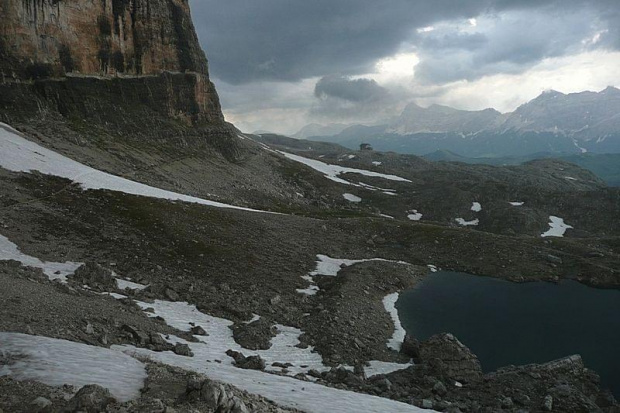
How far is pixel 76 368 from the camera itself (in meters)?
15.4

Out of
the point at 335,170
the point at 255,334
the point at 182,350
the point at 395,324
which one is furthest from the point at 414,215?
the point at 182,350

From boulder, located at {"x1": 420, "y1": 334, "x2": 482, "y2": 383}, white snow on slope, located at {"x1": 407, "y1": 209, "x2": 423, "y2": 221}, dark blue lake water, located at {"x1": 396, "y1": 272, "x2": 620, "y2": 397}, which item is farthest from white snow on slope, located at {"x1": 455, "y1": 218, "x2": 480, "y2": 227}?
boulder, located at {"x1": 420, "y1": 334, "x2": 482, "y2": 383}

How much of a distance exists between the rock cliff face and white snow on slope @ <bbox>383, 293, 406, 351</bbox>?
7901cm

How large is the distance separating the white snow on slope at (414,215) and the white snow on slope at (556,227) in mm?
29630

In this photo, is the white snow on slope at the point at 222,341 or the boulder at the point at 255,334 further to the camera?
the boulder at the point at 255,334

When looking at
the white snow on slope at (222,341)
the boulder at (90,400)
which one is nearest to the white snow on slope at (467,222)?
the white snow on slope at (222,341)

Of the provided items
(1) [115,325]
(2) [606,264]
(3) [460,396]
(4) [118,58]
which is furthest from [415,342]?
(4) [118,58]

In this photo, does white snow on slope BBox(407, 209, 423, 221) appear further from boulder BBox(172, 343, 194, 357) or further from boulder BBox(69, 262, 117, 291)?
boulder BBox(172, 343, 194, 357)

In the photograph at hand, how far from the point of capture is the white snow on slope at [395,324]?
112ft

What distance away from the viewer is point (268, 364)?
2670cm

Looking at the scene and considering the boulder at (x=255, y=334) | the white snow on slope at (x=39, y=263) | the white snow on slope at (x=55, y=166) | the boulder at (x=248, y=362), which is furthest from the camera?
the white snow on slope at (x=55, y=166)

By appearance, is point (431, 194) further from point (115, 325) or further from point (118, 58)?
point (115, 325)

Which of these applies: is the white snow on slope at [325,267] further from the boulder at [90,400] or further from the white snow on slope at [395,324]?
the boulder at [90,400]

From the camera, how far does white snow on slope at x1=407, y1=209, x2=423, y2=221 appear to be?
11119 cm
